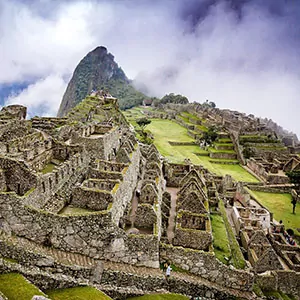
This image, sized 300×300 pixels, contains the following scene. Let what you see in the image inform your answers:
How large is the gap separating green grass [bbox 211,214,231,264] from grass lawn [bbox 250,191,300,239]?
41.6 feet

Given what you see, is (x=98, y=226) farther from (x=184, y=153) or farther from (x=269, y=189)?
(x=184, y=153)

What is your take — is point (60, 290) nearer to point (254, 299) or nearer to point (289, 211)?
point (254, 299)

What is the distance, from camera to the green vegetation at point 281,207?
38031 mm

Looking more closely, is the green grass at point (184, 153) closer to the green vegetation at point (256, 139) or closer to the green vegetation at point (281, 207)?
the green vegetation at point (256, 139)

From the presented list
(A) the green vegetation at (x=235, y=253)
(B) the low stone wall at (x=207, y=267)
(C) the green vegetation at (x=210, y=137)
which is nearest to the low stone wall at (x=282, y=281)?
(A) the green vegetation at (x=235, y=253)

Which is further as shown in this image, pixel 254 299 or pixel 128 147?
pixel 128 147

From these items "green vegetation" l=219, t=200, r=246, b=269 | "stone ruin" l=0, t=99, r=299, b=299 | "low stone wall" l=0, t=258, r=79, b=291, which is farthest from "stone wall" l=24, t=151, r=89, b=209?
"green vegetation" l=219, t=200, r=246, b=269

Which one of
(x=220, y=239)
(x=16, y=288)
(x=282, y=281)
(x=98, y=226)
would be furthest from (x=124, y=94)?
(x=16, y=288)

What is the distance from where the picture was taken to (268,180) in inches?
2188

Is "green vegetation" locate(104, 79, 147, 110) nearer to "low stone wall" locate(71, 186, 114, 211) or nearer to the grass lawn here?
the grass lawn

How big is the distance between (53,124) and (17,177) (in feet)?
63.9

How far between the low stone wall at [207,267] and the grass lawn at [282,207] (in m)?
18.7

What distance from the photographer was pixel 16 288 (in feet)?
35.6

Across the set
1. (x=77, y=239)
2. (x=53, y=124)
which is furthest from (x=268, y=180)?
(x=77, y=239)
